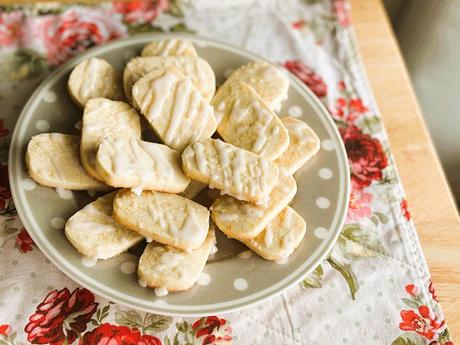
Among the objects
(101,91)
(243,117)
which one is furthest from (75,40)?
(243,117)

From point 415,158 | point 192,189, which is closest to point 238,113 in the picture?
point 192,189

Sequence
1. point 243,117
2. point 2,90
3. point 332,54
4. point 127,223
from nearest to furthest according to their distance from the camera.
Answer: point 127,223, point 243,117, point 2,90, point 332,54

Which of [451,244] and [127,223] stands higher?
[127,223]

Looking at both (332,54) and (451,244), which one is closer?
(451,244)

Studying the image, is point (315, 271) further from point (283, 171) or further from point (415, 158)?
point (415, 158)

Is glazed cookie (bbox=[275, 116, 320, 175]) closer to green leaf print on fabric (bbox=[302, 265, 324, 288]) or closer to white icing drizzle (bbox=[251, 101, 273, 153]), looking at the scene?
white icing drizzle (bbox=[251, 101, 273, 153])

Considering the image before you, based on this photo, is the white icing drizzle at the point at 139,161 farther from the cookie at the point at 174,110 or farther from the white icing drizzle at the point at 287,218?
the white icing drizzle at the point at 287,218

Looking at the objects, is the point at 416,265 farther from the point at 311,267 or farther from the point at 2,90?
the point at 2,90
